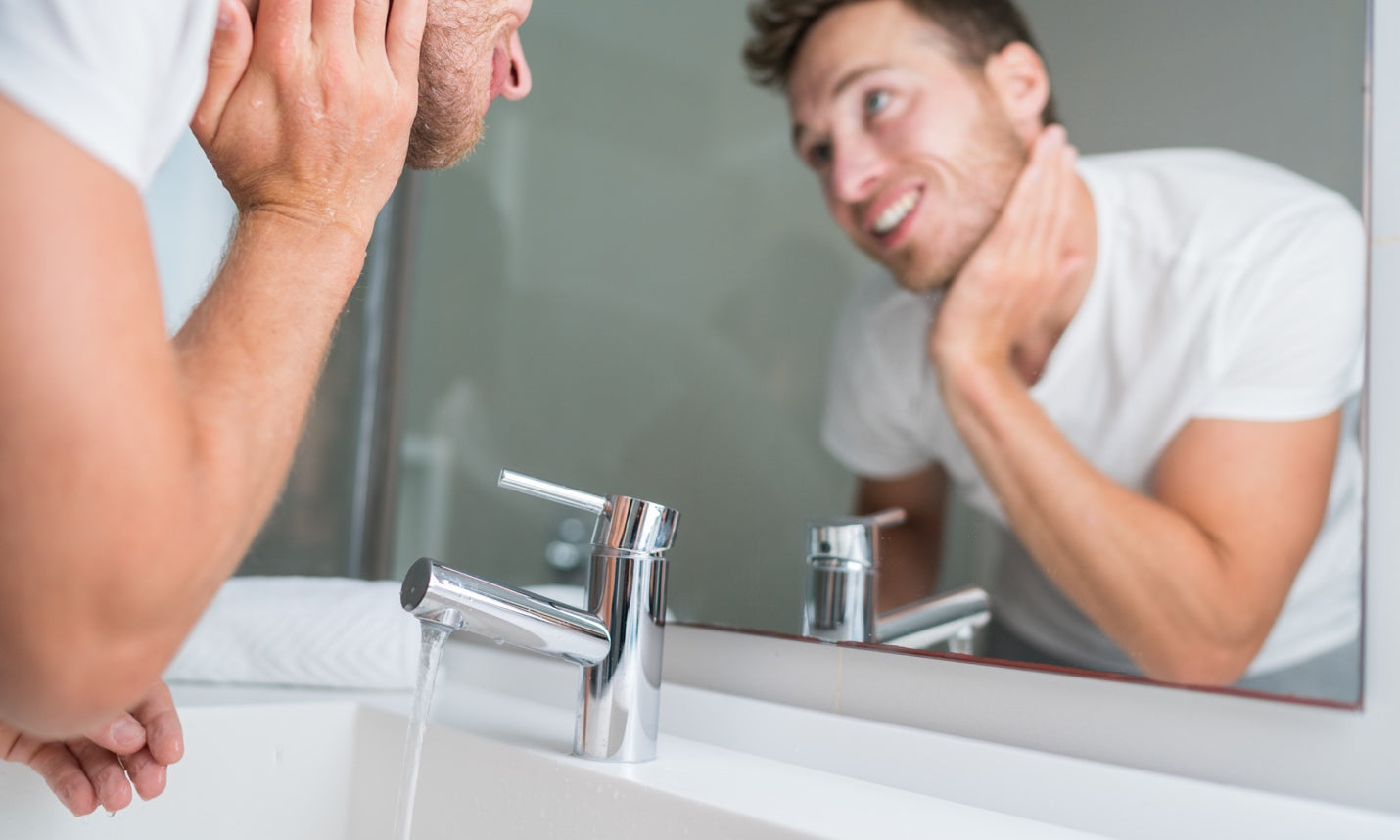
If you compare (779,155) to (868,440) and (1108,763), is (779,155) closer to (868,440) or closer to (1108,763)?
(868,440)

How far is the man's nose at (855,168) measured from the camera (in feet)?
2.55

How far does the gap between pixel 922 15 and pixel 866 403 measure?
275mm

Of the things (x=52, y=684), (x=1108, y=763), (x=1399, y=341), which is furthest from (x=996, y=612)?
(x=52, y=684)

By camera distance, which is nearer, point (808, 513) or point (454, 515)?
point (808, 513)

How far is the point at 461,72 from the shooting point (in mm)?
699

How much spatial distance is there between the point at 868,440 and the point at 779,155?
239mm

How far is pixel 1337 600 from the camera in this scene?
55 centimetres

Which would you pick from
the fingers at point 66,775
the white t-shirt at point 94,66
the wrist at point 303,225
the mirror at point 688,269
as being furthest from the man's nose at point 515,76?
the fingers at point 66,775

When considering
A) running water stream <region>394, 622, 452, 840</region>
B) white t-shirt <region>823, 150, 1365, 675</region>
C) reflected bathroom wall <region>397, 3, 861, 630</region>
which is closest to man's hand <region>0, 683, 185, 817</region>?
running water stream <region>394, 622, 452, 840</region>

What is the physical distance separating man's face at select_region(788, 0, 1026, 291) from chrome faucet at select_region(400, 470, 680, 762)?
0.84 ft

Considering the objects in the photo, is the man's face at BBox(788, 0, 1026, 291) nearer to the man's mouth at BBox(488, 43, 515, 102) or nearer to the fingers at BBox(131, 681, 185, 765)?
the man's mouth at BBox(488, 43, 515, 102)

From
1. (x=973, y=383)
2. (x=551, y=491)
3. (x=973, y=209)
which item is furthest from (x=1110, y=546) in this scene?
(x=551, y=491)

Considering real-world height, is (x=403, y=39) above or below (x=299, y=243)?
above

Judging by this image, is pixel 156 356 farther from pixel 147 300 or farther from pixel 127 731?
pixel 127 731
